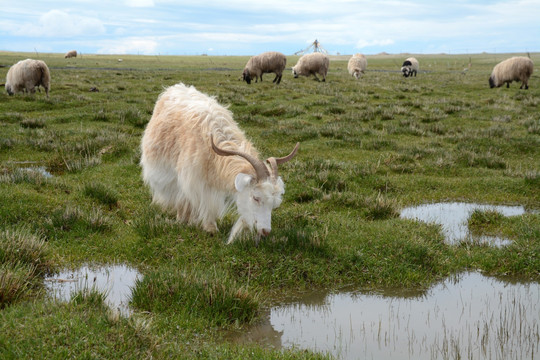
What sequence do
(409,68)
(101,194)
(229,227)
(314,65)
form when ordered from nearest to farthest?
(229,227), (101,194), (314,65), (409,68)

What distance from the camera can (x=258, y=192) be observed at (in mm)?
5945

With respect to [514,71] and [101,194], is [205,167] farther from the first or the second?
[514,71]

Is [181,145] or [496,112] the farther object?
[496,112]

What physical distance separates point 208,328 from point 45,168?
287 inches

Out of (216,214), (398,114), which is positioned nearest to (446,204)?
(216,214)

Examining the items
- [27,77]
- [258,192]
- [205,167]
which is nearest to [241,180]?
[258,192]

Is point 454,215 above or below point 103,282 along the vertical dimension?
above

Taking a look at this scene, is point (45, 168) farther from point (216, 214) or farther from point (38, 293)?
point (38, 293)

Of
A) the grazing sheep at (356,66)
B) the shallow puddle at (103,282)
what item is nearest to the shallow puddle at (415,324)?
the shallow puddle at (103,282)

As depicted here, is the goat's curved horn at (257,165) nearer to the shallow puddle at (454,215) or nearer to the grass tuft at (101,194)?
the grass tuft at (101,194)

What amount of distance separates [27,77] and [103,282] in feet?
57.0

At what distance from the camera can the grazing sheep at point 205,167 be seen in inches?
237

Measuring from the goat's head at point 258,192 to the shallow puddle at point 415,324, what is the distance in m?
1.11

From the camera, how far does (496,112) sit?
18688mm
